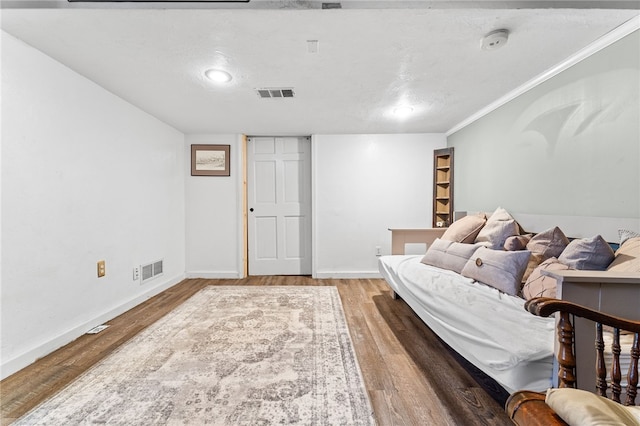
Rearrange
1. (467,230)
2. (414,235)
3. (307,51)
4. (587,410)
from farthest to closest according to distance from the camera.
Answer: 1. (414,235)
2. (467,230)
3. (307,51)
4. (587,410)

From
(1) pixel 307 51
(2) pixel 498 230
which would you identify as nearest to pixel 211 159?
(1) pixel 307 51

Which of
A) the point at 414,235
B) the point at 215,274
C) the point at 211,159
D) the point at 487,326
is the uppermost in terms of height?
the point at 211,159

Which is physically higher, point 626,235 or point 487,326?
point 626,235

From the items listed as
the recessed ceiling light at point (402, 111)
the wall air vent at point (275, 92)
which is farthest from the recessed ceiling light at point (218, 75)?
the recessed ceiling light at point (402, 111)

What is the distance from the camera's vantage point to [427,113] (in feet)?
10.3

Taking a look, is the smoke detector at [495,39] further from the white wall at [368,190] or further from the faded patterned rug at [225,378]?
the white wall at [368,190]

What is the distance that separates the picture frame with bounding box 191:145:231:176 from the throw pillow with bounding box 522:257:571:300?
3.60 meters

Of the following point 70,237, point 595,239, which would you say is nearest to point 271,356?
point 70,237

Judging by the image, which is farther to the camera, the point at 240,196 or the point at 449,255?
the point at 240,196

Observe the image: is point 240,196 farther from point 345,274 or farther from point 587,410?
point 587,410

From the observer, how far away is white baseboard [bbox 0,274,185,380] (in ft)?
5.60

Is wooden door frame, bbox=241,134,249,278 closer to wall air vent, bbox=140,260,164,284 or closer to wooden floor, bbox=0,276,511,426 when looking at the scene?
wall air vent, bbox=140,260,164,284

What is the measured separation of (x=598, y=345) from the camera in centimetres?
88

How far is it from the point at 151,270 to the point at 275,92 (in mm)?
2405
